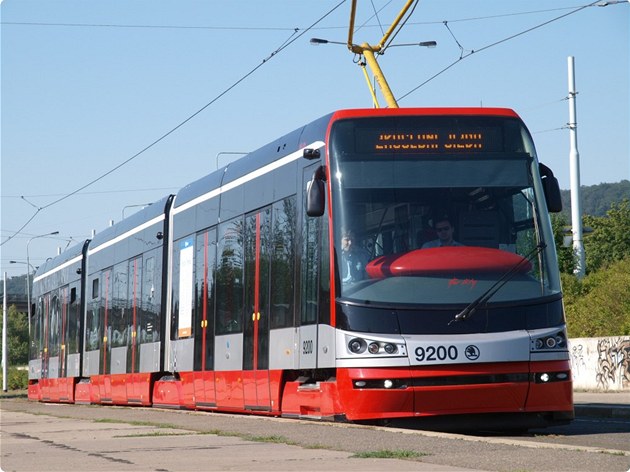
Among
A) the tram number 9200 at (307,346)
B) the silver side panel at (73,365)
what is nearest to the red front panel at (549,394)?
the tram number 9200 at (307,346)

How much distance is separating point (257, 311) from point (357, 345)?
4.08 m

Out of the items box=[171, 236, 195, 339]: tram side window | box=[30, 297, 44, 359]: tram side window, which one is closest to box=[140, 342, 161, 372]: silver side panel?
box=[171, 236, 195, 339]: tram side window

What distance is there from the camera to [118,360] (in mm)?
28312

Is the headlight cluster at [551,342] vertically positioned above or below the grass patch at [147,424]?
above

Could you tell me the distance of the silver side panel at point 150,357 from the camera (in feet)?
79.8

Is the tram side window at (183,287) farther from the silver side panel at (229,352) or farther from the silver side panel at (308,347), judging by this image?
the silver side panel at (308,347)

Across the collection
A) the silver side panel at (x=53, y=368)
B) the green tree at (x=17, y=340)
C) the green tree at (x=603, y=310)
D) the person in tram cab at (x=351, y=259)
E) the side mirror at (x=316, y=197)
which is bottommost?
the silver side panel at (x=53, y=368)

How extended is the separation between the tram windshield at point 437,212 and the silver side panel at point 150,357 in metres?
10.4

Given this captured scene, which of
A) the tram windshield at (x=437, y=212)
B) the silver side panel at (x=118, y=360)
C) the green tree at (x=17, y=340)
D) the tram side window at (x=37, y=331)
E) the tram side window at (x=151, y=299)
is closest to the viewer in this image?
the tram windshield at (x=437, y=212)

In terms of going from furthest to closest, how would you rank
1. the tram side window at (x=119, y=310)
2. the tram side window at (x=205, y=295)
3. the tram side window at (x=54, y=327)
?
the tram side window at (x=54, y=327), the tram side window at (x=119, y=310), the tram side window at (x=205, y=295)

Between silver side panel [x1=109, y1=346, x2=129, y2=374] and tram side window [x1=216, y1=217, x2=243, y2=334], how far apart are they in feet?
26.1

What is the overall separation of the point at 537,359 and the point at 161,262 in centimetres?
1180

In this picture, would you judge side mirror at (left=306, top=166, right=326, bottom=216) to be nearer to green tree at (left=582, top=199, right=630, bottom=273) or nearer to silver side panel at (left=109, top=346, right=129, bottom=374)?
silver side panel at (left=109, top=346, right=129, bottom=374)

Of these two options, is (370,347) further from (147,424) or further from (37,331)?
(37,331)
